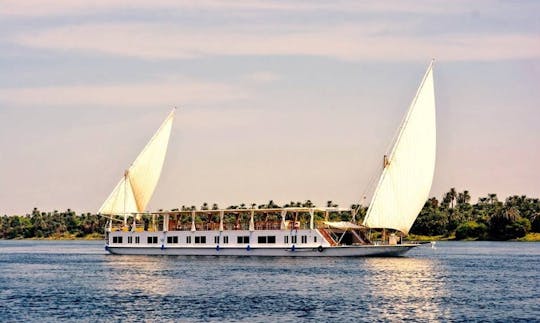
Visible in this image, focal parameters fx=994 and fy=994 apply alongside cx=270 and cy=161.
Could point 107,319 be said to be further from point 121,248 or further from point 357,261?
point 121,248

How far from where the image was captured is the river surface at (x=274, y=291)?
6681 centimetres

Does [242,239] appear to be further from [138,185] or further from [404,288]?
[404,288]

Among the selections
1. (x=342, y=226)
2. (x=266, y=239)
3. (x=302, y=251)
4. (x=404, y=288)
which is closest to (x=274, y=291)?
(x=404, y=288)

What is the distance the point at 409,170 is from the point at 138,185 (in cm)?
3868

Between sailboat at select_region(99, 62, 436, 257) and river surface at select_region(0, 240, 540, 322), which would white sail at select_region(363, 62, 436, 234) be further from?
river surface at select_region(0, 240, 540, 322)

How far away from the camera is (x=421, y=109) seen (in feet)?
406

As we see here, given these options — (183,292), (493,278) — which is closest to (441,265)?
(493,278)

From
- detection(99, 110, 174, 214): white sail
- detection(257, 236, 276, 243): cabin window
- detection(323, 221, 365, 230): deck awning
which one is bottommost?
detection(257, 236, 276, 243): cabin window

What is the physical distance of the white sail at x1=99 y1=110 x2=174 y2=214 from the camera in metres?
138

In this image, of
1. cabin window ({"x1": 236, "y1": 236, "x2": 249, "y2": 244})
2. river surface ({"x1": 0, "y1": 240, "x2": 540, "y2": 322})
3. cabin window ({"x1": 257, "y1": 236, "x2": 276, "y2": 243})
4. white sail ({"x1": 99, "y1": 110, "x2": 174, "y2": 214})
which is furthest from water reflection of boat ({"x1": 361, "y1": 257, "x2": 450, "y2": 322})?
white sail ({"x1": 99, "y1": 110, "x2": 174, "y2": 214})

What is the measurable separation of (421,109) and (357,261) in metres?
21.3

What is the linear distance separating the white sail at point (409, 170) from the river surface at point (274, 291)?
18.0 ft

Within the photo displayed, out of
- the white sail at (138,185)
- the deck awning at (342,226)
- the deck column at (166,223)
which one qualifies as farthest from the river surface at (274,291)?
the white sail at (138,185)

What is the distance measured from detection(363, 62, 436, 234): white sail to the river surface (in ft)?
18.0
